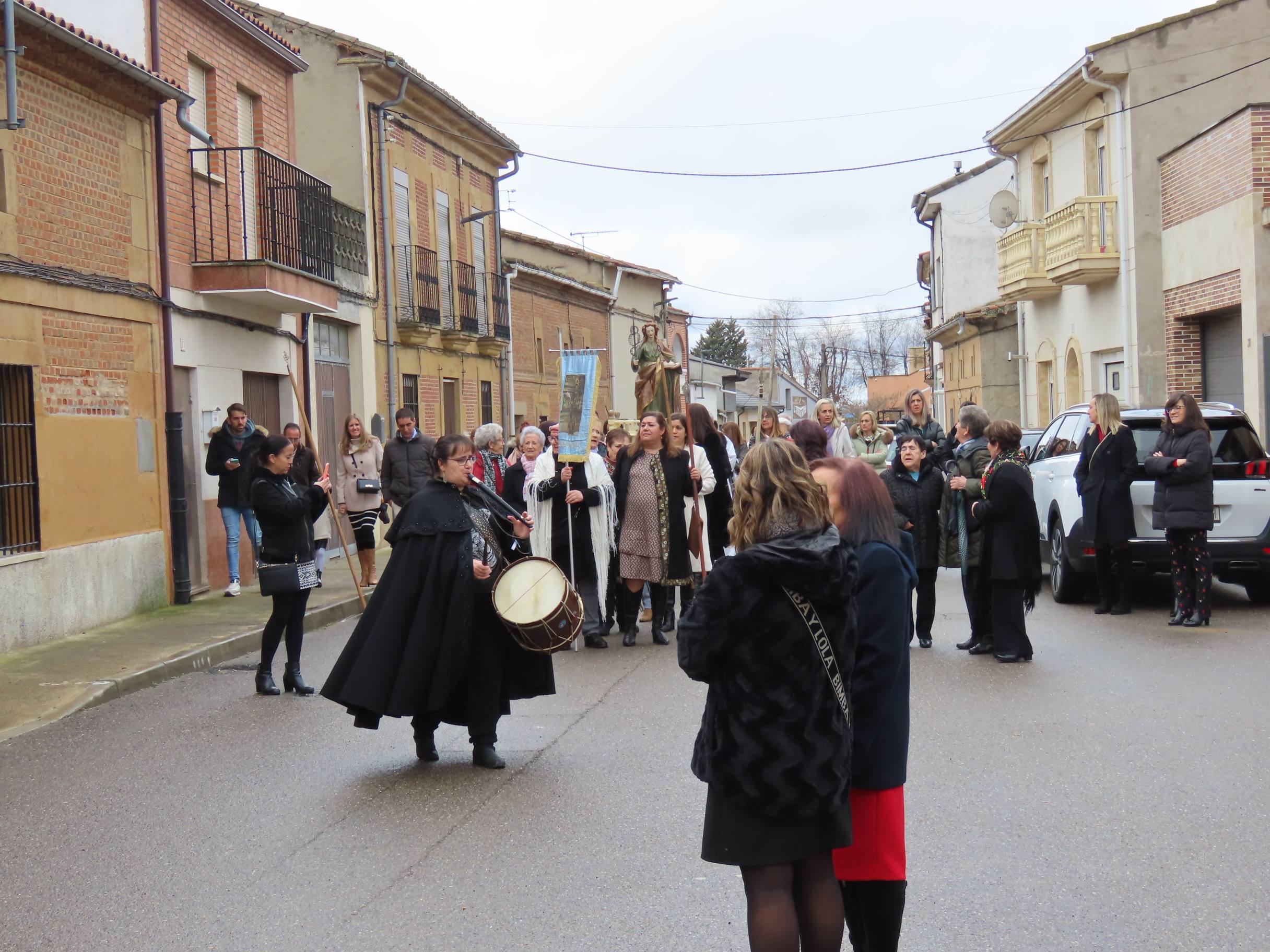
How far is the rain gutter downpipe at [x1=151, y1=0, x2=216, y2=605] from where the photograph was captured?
1410cm

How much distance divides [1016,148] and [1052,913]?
27.9 meters

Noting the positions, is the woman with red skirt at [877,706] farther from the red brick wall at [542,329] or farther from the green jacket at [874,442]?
the red brick wall at [542,329]

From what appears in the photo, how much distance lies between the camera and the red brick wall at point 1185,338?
861 inches

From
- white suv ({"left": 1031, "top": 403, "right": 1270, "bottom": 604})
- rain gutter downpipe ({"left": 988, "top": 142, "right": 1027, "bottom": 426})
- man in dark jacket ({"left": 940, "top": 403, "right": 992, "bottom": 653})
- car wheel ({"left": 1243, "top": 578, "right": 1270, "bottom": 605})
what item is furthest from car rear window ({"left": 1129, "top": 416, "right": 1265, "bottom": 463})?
rain gutter downpipe ({"left": 988, "top": 142, "right": 1027, "bottom": 426})

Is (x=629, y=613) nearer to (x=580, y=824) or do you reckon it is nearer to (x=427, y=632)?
(x=427, y=632)

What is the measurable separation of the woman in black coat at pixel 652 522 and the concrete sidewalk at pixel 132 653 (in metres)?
3.21

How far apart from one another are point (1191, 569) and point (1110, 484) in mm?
978

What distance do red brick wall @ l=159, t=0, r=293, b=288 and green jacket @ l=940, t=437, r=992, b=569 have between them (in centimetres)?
859

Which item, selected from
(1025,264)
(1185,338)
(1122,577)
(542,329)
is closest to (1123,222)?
(1185,338)

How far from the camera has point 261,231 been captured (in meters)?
16.6

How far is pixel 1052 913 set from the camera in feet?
15.4

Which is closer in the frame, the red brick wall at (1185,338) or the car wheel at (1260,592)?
the car wheel at (1260,592)

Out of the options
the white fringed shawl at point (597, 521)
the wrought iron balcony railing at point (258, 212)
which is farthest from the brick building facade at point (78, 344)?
the white fringed shawl at point (597, 521)

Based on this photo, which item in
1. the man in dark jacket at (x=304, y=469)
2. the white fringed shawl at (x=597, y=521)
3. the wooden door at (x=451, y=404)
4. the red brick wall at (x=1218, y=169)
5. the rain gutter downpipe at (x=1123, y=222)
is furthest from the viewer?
the wooden door at (x=451, y=404)
